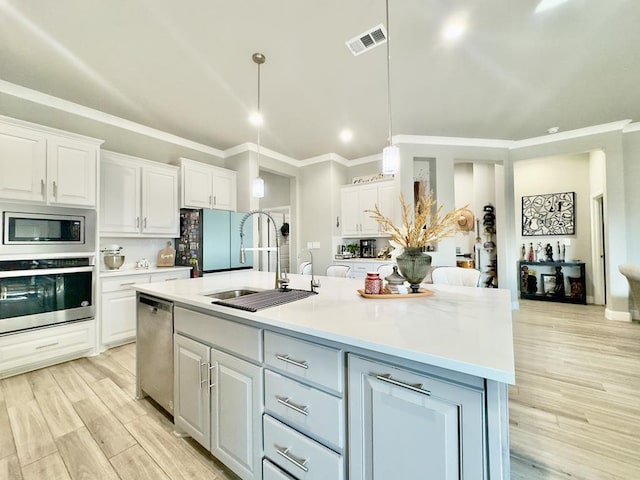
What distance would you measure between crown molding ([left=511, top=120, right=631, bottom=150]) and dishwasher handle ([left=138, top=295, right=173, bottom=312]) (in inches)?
212

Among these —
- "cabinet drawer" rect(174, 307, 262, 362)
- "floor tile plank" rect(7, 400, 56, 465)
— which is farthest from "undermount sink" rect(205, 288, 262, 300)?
"floor tile plank" rect(7, 400, 56, 465)

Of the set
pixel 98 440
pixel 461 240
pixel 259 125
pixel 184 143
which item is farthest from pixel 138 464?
pixel 461 240

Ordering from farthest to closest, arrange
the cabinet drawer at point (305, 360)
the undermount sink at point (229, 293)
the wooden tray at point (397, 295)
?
the undermount sink at point (229, 293)
the wooden tray at point (397, 295)
the cabinet drawer at point (305, 360)

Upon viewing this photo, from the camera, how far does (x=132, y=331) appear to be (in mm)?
3258

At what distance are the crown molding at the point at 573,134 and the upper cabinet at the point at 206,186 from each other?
188 inches

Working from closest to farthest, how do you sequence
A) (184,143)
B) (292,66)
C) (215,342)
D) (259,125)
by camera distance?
(215,342)
(292,66)
(259,125)
(184,143)

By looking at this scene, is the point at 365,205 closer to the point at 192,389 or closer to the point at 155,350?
the point at 155,350

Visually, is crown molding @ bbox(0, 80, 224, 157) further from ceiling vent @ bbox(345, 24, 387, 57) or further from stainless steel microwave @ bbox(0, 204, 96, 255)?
ceiling vent @ bbox(345, 24, 387, 57)

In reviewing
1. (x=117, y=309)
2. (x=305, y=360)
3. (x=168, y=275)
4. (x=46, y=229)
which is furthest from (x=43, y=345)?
(x=305, y=360)

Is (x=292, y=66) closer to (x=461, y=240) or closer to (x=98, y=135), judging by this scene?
(x=98, y=135)

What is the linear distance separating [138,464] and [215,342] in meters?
0.85

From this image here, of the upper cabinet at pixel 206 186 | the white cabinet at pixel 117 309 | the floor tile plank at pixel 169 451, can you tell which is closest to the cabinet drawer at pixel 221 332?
the floor tile plank at pixel 169 451

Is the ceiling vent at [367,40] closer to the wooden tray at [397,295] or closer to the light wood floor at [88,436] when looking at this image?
the wooden tray at [397,295]

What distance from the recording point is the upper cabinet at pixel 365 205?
4648 mm
